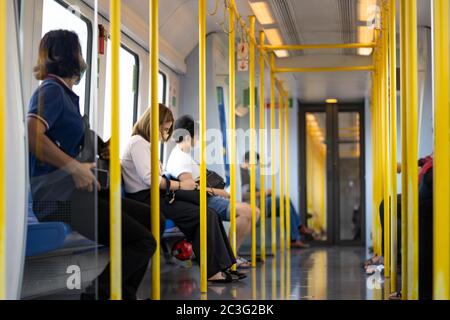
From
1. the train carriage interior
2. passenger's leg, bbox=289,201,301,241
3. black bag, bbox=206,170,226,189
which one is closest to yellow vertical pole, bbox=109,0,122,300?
the train carriage interior

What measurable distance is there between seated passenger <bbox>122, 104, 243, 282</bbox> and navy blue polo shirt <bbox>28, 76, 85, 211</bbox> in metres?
1.43

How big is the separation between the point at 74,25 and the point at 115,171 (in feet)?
2.39

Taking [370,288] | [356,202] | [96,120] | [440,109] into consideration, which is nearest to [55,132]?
[96,120]

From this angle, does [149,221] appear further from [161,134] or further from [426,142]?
[426,142]

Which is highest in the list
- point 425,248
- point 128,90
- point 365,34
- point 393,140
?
point 365,34

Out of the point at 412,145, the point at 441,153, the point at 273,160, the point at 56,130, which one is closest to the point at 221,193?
the point at 273,160

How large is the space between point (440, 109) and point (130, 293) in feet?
6.57

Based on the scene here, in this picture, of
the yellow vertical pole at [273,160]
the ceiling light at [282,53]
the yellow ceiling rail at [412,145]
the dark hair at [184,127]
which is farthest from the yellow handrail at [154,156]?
the yellow vertical pole at [273,160]

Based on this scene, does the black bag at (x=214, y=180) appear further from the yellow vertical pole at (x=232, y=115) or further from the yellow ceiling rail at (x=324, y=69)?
the yellow ceiling rail at (x=324, y=69)

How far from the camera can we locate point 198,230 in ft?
19.6

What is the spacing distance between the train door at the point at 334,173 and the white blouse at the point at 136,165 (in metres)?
7.73

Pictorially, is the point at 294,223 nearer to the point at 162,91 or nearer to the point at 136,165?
the point at 162,91

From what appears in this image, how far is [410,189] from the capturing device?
4051 millimetres

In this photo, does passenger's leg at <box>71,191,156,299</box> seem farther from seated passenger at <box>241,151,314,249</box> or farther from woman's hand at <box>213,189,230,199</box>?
seated passenger at <box>241,151,314,249</box>
